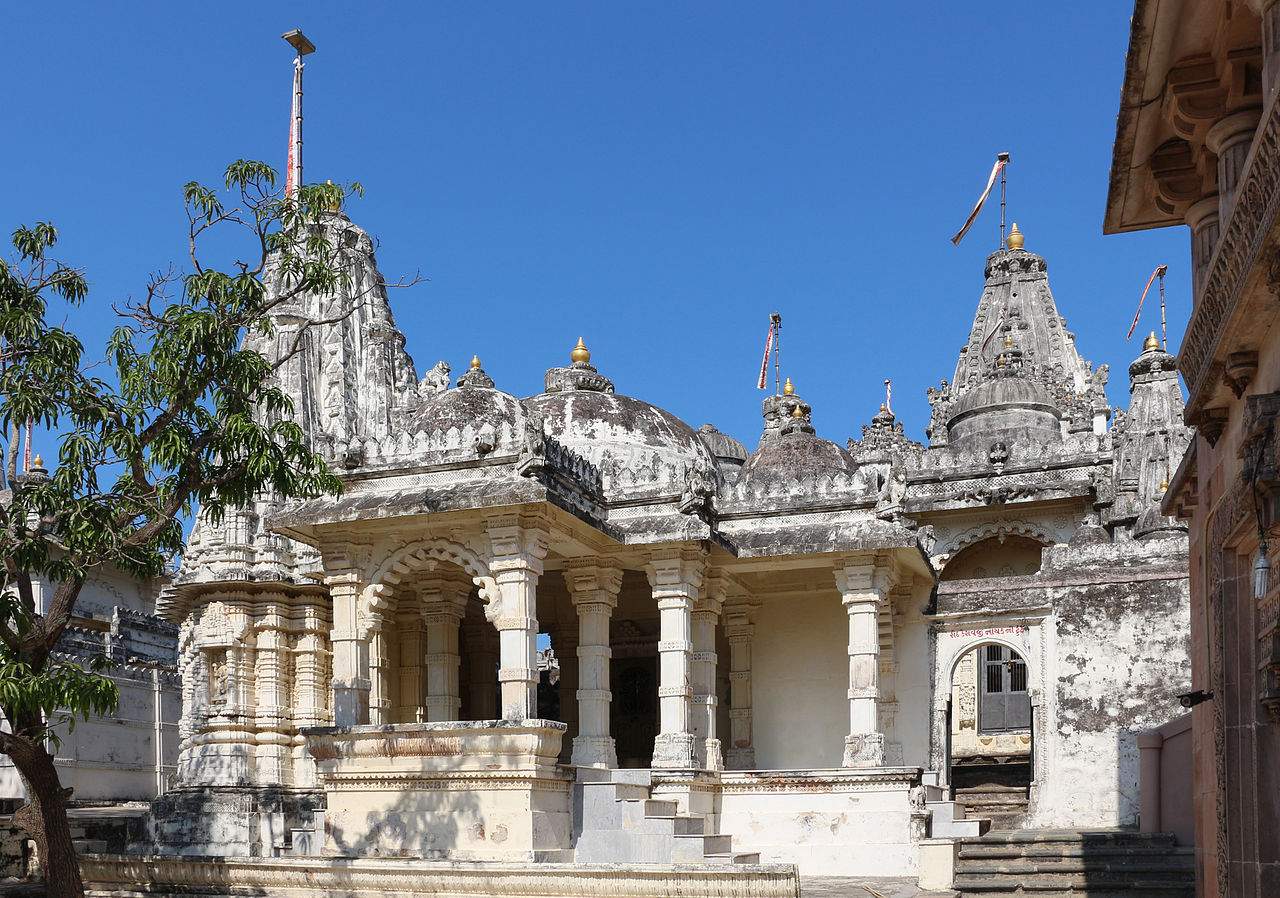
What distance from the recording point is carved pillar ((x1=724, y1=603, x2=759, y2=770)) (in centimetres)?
1939

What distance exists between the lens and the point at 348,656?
15289 mm

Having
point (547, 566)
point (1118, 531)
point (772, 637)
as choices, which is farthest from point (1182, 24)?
point (1118, 531)

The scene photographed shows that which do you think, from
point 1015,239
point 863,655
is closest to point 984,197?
point 1015,239

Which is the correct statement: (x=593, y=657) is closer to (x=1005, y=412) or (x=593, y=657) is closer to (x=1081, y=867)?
(x=1081, y=867)

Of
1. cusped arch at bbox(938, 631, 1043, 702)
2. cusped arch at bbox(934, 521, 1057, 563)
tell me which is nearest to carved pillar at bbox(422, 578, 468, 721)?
cusped arch at bbox(938, 631, 1043, 702)

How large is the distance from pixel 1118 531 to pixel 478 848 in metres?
13.1

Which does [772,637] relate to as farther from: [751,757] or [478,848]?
[478,848]

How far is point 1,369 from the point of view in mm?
10320

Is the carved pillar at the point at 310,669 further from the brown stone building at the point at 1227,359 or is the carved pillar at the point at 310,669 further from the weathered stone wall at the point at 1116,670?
the brown stone building at the point at 1227,359

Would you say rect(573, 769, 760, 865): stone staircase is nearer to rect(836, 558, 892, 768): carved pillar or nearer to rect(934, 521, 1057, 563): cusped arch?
rect(836, 558, 892, 768): carved pillar

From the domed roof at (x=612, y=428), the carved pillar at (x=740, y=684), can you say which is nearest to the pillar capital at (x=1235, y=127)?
the domed roof at (x=612, y=428)

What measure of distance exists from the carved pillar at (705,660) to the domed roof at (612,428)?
172 cm

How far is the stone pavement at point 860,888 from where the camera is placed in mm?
13508

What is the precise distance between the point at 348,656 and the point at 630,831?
11.4ft
